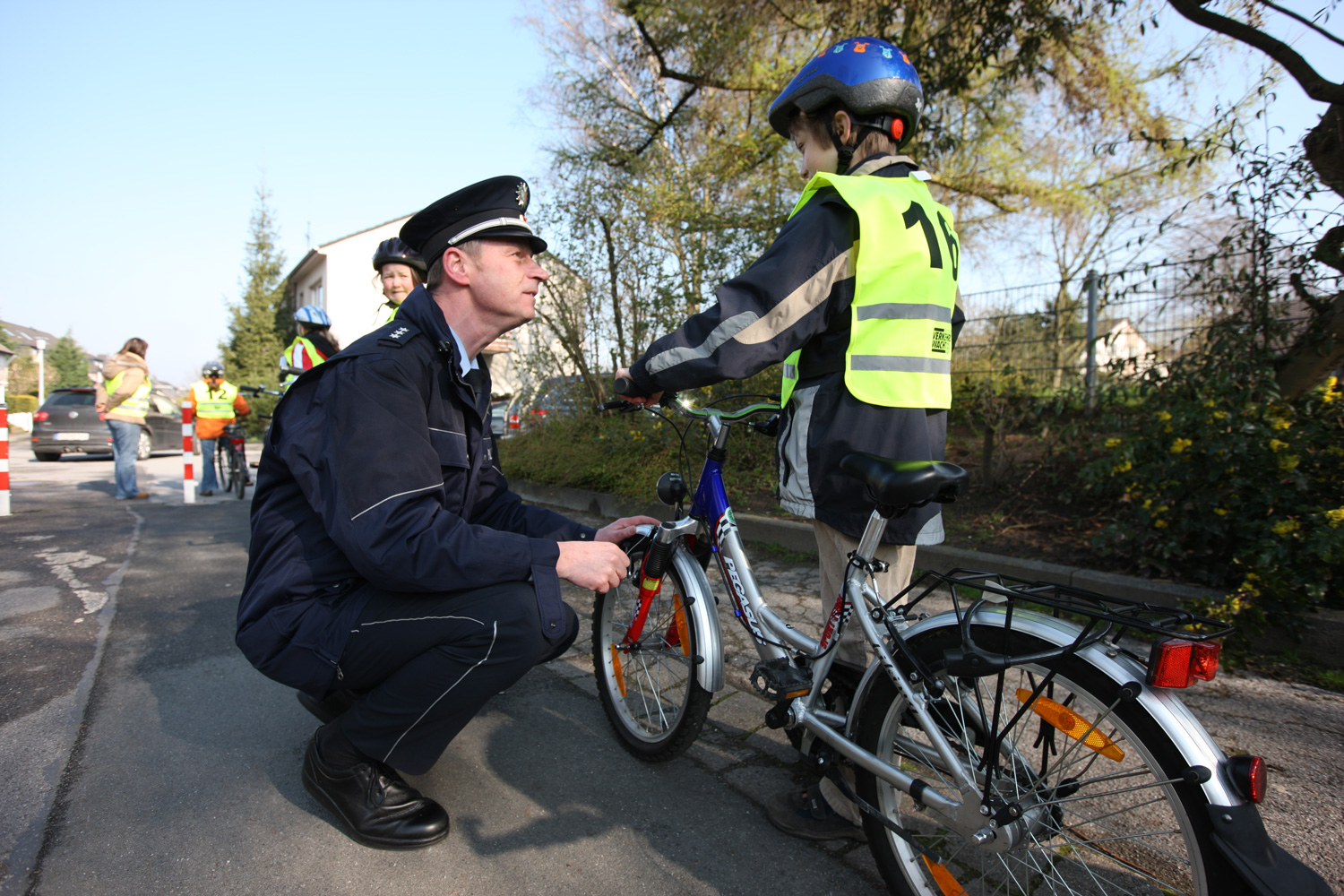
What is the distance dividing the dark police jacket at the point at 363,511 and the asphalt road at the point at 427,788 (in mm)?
536

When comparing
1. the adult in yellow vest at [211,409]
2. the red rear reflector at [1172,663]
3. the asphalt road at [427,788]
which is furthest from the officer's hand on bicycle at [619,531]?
the adult in yellow vest at [211,409]

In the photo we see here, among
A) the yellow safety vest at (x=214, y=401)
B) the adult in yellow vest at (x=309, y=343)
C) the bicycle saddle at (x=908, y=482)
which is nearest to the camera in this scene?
the bicycle saddle at (x=908, y=482)

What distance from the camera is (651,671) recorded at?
2.68m

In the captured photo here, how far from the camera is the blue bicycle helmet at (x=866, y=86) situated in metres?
2.03

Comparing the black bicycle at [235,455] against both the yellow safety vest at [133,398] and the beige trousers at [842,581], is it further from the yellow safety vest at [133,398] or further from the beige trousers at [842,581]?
the beige trousers at [842,581]

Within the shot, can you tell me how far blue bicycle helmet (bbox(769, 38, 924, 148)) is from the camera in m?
2.03

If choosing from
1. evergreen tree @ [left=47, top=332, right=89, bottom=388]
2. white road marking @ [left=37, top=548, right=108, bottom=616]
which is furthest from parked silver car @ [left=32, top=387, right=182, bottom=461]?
evergreen tree @ [left=47, top=332, right=89, bottom=388]

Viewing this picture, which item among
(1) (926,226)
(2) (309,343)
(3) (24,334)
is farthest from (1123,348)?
(3) (24,334)

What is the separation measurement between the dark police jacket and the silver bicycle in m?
0.82

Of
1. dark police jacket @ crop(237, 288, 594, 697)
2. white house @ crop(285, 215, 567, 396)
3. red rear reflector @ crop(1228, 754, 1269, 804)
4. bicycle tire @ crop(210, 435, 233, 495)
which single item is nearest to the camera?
red rear reflector @ crop(1228, 754, 1269, 804)

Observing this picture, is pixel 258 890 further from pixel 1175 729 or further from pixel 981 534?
pixel 981 534

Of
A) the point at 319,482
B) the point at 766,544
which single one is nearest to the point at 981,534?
the point at 766,544

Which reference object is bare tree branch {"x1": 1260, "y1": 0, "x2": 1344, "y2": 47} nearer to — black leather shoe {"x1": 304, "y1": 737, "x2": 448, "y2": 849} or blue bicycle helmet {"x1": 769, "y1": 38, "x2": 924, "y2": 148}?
blue bicycle helmet {"x1": 769, "y1": 38, "x2": 924, "y2": 148}

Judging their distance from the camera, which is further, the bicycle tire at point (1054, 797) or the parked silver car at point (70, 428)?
the parked silver car at point (70, 428)
